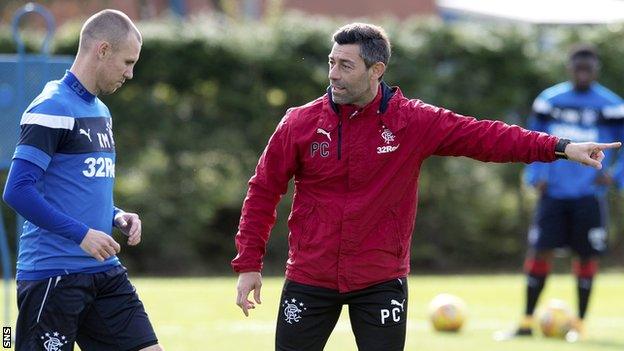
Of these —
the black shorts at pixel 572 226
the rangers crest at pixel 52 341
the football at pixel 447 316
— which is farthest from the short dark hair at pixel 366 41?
the black shorts at pixel 572 226

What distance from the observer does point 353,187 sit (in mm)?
6055

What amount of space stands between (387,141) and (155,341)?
1.48 meters

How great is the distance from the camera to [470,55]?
20.1 metres

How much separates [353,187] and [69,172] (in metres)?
1.33

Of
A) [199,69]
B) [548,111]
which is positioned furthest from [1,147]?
[199,69]

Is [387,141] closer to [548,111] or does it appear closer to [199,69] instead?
[548,111]

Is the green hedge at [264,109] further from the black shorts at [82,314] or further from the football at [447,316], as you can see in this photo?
the black shorts at [82,314]

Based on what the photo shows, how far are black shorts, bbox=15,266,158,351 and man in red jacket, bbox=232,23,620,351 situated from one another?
0.56 meters

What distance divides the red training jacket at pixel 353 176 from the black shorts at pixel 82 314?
588 mm

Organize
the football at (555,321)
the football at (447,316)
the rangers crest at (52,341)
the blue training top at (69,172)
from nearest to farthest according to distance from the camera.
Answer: the blue training top at (69,172)
the rangers crest at (52,341)
the football at (555,321)
the football at (447,316)

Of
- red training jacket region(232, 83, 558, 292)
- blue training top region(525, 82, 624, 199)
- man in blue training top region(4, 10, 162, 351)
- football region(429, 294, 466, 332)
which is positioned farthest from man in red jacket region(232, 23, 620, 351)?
blue training top region(525, 82, 624, 199)

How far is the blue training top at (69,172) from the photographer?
18.9ft

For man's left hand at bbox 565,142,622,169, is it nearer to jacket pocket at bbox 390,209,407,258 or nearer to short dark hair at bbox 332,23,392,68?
jacket pocket at bbox 390,209,407,258

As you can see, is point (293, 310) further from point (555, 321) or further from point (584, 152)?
point (555, 321)
